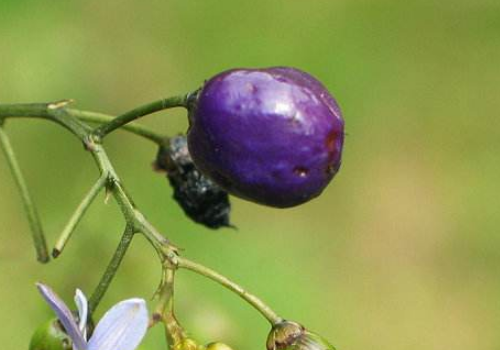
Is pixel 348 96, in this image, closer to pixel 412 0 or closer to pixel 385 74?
pixel 385 74

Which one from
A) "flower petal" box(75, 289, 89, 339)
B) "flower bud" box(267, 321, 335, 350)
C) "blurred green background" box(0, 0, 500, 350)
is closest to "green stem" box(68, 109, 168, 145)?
"flower petal" box(75, 289, 89, 339)

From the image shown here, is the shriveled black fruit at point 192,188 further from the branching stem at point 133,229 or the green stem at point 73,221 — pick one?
the green stem at point 73,221

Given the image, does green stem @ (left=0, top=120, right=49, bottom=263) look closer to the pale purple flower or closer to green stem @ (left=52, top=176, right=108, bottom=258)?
green stem @ (left=52, top=176, right=108, bottom=258)

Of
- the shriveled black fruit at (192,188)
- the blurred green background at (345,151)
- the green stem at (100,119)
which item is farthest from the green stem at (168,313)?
the blurred green background at (345,151)

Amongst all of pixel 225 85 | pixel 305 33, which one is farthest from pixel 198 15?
pixel 225 85

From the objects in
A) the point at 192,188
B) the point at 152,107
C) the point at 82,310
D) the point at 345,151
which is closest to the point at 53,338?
the point at 82,310

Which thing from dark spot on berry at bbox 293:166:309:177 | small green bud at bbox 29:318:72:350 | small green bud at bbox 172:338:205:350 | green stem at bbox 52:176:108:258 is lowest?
small green bud at bbox 29:318:72:350

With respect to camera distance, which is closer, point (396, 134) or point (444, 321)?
point (444, 321)
